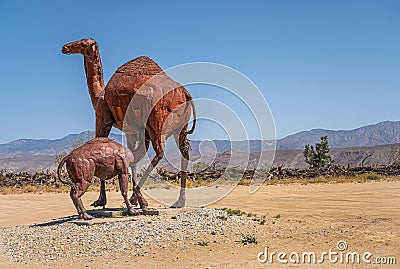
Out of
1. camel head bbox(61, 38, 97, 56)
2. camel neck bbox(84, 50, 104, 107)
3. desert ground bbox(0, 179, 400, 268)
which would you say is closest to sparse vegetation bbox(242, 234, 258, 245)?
desert ground bbox(0, 179, 400, 268)

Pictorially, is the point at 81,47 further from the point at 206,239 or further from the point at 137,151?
the point at 206,239

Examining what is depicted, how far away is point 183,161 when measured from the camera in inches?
535

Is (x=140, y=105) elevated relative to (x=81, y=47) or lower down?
lower down

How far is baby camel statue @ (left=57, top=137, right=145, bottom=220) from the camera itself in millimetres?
10711

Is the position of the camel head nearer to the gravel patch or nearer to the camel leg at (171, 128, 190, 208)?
Answer: the camel leg at (171, 128, 190, 208)

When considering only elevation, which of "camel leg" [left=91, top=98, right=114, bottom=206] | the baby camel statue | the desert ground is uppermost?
"camel leg" [left=91, top=98, right=114, bottom=206]

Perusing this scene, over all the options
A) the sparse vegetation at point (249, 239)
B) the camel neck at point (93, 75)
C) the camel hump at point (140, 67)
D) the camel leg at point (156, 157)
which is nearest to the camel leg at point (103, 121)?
the camel neck at point (93, 75)

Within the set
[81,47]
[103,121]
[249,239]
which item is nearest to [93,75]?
[81,47]

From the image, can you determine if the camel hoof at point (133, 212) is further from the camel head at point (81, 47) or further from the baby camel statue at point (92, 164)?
the camel head at point (81, 47)

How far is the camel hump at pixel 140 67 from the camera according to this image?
12.6 m

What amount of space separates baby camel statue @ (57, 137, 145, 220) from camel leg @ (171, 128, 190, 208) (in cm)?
228

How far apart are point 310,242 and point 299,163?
10092 centimetres

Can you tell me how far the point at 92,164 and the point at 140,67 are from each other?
325cm

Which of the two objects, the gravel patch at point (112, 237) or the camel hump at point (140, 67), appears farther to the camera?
the camel hump at point (140, 67)
